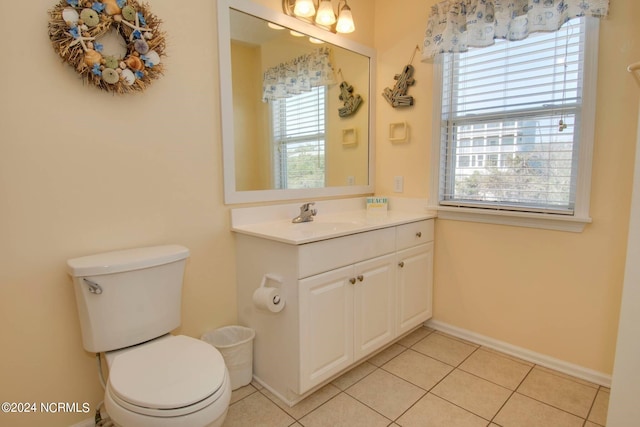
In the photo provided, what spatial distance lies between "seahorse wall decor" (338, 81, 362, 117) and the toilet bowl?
1.83 m

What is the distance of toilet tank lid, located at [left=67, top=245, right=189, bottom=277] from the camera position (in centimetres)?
134

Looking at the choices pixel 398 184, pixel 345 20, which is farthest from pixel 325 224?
pixel 345 20

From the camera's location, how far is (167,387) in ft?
3.83

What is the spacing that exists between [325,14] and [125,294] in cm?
193

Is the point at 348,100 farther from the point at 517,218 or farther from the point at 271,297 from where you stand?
the point at 271,297

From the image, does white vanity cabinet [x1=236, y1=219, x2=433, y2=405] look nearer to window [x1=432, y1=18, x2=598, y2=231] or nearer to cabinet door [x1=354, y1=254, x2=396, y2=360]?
cabinet door [x1=354, y1=254, x2=396, y2=360]

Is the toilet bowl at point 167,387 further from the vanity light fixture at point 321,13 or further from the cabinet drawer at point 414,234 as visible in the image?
the vanity light fixture at point 321,13

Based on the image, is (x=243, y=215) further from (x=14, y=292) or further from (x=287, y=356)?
(x=14, y=292)

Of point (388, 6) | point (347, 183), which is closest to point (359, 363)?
point (347, 183)

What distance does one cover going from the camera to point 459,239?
2338 mm

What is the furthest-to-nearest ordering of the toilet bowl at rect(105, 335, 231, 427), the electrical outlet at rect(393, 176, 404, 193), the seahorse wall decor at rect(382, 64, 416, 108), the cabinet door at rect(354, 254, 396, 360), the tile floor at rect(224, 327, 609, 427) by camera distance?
the electrical outlet at rect(393, 176, 404, 193)
the seahorse wall decor at rect(382, 64, 416, 108)
the cabinet door at rect(354, 254, 396, 360)
the tile floor at rect(224, 327, 609, 427)
the toilet bowl at rect(105, 335, 231, 427)

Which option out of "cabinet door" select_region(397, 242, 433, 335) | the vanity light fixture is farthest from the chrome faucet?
the vanity light fixture

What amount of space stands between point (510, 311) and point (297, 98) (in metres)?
1.87

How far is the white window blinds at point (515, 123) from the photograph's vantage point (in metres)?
1.84
